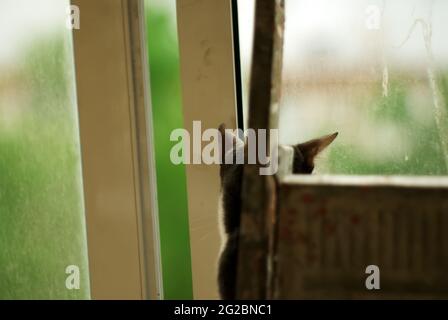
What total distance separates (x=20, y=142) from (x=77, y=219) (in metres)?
0.22

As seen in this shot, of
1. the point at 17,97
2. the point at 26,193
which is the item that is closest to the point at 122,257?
the point at 26,193

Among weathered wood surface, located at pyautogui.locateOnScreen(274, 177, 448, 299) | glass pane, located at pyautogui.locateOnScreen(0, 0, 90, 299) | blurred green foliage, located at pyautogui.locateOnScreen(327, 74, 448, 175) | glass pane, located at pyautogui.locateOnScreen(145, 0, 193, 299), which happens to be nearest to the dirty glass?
blurred green foliage, located at pyautogui.locateOnScreen(327, 74, 448, 175)

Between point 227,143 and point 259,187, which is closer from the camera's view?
point 259,187

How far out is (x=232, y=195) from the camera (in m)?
0.62

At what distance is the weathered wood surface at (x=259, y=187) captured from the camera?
0.39 metres

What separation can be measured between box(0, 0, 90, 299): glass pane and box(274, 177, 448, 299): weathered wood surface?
81cm

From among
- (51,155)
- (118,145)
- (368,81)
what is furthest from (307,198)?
(51,155)

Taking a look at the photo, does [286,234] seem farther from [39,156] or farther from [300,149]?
[39,156]

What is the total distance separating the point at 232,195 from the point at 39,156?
67 cm

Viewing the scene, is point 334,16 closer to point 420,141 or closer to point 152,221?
point 420,141

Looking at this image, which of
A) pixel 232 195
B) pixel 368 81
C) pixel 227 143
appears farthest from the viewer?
pixel 368 81

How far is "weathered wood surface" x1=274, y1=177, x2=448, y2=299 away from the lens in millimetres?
374

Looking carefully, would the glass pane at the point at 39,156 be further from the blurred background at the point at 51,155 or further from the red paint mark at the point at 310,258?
the red paint mark at the point at 310,258

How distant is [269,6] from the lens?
0.40m
